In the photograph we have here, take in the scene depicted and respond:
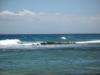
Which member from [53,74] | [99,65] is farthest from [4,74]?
[99,65]

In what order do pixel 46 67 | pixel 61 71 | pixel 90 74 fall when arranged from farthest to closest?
pixel 46 67, pixel 61 71, pixel 90 74

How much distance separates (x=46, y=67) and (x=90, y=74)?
9.75ft

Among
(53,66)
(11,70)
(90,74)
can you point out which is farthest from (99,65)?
(11,70)

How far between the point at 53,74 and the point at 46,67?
2.04 meters

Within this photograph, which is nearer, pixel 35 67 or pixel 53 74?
pixel 53 74

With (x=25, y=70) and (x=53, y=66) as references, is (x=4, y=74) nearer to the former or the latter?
(x=25, y=70)

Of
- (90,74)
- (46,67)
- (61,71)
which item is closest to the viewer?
(90,74)

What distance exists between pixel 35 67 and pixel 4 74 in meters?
2.39

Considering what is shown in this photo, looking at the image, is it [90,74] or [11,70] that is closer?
[90,74]

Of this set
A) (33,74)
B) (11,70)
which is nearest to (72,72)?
(33,74)

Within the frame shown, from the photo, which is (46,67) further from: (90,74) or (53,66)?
(90,74)

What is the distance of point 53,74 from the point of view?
12688 mm

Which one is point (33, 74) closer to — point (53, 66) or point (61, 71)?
point (61, 71)

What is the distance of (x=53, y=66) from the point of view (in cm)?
1511
